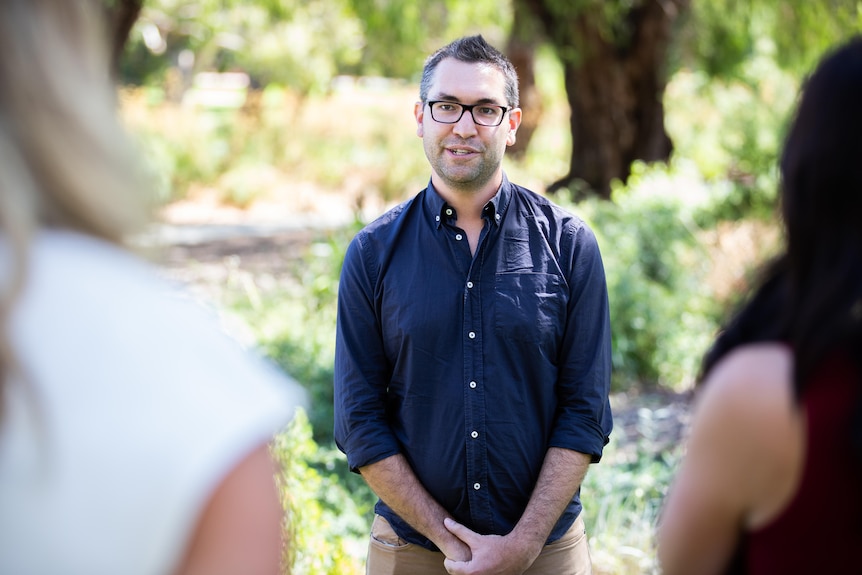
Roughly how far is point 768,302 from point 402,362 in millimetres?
1388

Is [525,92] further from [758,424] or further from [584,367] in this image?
[758,424]

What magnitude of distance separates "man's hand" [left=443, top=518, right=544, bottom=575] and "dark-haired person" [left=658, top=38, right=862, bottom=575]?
1131 mm

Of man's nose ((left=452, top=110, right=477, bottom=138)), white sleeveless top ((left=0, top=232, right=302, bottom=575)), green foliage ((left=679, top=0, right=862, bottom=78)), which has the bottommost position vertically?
white sleeveless top ((left=0, top=232, right=302, bottom=575))

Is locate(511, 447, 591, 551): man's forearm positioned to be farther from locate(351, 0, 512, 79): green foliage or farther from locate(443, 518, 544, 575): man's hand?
locate(351, 0, 512, 79): green foliage

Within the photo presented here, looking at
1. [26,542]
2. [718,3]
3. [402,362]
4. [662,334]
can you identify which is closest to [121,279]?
[26,542]

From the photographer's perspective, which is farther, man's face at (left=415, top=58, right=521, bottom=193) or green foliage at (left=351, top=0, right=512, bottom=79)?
green foliage at (left=351, top=0, right=512, bottom=79)

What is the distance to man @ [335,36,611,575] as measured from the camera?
2.64 meters

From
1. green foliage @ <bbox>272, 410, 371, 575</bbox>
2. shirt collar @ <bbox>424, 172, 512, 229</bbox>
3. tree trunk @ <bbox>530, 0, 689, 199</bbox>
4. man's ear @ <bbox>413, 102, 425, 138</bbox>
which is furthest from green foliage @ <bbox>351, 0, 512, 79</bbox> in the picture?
shirt collar @ <bbox>424, 172, 512, 229</bbox>

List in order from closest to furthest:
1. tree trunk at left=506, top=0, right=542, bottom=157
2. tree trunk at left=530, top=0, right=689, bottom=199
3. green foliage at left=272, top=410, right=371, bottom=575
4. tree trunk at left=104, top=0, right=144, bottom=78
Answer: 1. green foliage at left=272, top=410, right=371, bottom=575
2. tree trunk at left=104, top=0, right=144, bottom=78
3. tree trunk at left=530, top=0, right=689, bottom=199
4. tree trunk at left=506, top=0, right=542, bottom=157

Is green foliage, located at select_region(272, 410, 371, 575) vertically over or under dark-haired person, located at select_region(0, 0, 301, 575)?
under

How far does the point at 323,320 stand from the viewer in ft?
21.8

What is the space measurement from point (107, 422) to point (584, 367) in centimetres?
189

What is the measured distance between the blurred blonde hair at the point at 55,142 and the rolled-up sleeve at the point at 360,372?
1.66m

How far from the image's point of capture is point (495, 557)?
8.41 feet
